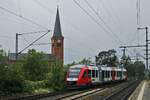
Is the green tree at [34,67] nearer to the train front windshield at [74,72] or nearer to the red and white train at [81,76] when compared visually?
the train front windshield at [74,72]

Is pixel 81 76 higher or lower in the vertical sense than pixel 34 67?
lower

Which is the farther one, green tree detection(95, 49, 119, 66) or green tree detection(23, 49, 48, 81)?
green tree detection(95, 49, 119, 66)

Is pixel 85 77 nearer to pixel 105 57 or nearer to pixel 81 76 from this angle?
pixel 81 76

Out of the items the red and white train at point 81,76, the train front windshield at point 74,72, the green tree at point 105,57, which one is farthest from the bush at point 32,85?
the green tree at point 105,57

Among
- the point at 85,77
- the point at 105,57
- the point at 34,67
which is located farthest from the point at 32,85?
the point at 105,57

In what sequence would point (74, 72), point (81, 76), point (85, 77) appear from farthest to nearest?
1. point (74, 72)
2. point (85, 77)
3. point (81, 76)

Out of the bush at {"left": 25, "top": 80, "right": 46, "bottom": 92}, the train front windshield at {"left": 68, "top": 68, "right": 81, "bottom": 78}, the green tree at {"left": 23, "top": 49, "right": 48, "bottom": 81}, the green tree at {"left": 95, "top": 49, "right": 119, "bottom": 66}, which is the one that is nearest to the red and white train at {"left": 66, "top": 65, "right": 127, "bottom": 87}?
the train front windshield at {"left": 68, "top": 68, "right": 81, "bottom": 78}

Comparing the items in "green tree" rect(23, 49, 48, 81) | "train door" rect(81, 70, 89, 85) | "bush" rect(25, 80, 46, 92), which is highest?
"green tree" rect(23, 49, 48, 81)

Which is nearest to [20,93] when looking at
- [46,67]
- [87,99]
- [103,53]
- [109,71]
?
[87,99]

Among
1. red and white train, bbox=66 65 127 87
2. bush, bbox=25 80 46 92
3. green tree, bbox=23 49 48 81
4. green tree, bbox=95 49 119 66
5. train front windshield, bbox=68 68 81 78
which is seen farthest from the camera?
green tree, bbox=95 49 119 66

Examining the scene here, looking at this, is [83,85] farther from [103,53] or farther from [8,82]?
[103,53]

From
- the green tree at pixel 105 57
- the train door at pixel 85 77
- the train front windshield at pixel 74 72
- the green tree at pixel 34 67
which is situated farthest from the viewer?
the green tree at pixel 105 57

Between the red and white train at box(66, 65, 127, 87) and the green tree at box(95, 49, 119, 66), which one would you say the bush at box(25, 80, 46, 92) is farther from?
the green tree at box(95, 49, 119, 66)

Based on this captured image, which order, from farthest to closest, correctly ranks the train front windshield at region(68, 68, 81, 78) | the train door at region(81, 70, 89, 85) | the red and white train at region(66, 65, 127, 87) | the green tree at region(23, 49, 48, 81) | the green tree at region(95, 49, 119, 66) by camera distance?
1. the green tree at region(95, 49, 119, 66)
2. the green tree at region(23, 49, 48, 81)
3. the train front windshield at region(68, 68, 81, 78)
4. the train door at region(81, 70, 89, 85)
5. the red and white train at region(66, 65, 127, 87)
